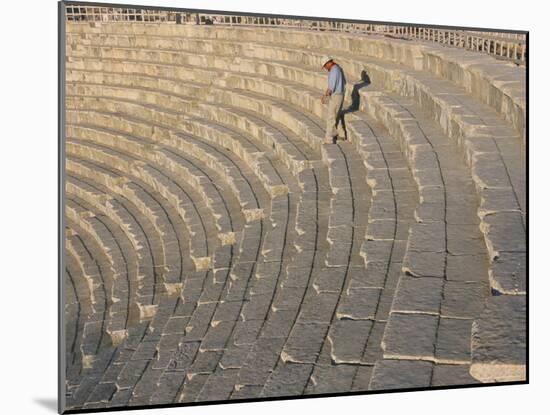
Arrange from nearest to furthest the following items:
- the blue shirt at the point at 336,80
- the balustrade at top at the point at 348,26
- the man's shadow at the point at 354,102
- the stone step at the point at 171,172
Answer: the balustrade at top at the point at 348,26 < the blue shirt at the point at 336,80 < the stone step at the point at 171,172 < the man's shadow at the point at 354,102

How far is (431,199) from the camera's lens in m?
7.30

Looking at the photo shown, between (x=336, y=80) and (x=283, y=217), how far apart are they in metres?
1.38

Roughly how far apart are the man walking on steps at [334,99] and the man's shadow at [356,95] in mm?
157

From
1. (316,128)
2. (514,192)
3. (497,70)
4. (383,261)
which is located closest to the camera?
(383,261)

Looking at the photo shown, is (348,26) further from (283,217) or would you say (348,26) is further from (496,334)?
(496,334)

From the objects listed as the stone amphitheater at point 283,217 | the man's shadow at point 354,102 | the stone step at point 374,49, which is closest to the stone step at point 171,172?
the stone amphitheater at point 283,217

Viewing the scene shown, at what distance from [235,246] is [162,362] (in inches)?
51.3

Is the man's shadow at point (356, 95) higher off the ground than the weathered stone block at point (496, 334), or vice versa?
the man's shadow at point (356, 95)

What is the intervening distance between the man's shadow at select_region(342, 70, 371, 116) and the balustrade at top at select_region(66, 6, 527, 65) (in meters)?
0.55

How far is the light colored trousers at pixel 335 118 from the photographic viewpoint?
8523mm

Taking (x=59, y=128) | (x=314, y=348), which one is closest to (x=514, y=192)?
(x=314, y=348)

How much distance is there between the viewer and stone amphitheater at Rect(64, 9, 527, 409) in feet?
20.7

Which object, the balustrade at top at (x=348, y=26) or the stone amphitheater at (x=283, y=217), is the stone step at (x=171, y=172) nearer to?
the stone amphitheater at (x=283, y=217)

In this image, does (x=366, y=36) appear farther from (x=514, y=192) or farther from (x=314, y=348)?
(x=314, y=348)
